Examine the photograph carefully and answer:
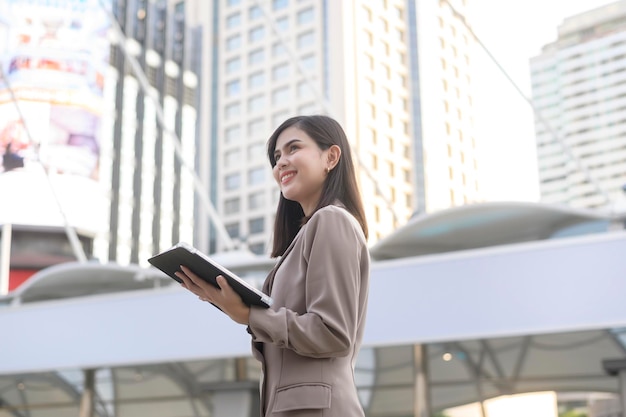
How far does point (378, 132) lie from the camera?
5381 cm

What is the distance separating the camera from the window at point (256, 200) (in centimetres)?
5400

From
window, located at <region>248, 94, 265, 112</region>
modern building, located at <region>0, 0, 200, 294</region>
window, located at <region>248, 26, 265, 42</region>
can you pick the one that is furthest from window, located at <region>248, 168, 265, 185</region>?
window, located at <region>248, 26, 265, 42</region>

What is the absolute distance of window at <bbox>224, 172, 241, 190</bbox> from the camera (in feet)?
183

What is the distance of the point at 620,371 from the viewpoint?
1069 centimetres

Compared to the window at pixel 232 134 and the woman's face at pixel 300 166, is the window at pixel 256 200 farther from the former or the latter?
the woman's face at pixel 300 166

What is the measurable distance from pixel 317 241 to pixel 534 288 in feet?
29.1

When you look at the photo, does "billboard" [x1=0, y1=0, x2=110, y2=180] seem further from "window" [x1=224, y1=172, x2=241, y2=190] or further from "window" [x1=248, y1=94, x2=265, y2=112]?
"window" [x1=248, y1=94, x2=265, y2=112]

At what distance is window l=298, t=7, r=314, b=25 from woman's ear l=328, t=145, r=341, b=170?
55.1 metres

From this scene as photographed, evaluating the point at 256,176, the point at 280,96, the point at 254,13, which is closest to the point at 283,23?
the point at 254,13

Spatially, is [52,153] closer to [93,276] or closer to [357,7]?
[357,7]

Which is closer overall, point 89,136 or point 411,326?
point 411,326

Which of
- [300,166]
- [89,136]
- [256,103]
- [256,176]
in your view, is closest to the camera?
[300,166]

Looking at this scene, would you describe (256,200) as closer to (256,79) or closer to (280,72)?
(256,79)

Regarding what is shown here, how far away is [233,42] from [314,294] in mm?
59110
